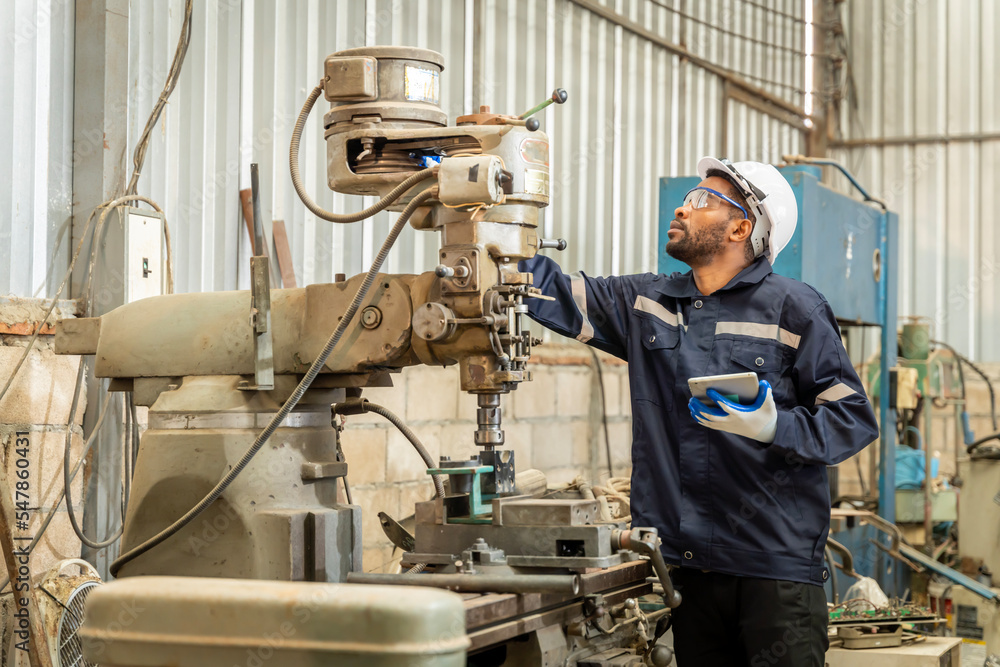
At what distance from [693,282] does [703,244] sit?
0.28 ft

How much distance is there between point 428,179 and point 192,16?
139cm

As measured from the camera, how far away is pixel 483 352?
5.62ft

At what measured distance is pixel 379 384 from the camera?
188 centimetres

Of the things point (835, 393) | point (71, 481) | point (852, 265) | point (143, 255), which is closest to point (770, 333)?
point (835, 393)

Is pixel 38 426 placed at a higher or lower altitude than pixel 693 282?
lower

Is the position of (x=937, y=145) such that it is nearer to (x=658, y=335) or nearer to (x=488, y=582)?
(x=658, y=335)

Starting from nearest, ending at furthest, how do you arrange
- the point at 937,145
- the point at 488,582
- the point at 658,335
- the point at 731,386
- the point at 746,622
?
the point at 488,582
the point at 731,386
the point at 746,622
the point at 658,335
the point at 937,145

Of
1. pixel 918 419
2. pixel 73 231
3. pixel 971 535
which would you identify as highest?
pixel 73 231

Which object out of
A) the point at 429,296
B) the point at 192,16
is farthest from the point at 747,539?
the point at 192,16

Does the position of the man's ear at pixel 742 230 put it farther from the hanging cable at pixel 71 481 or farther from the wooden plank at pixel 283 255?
the hanging cable at pixel 71 481

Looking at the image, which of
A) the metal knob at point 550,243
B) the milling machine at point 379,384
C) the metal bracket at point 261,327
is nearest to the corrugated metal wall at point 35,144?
the milling machine at point 379,384

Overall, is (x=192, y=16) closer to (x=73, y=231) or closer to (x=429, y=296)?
(x=73, y=231)

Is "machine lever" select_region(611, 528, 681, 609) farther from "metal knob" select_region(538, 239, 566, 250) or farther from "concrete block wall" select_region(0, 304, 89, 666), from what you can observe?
"concrete block wall" select_region(0, 304, 89, 666)

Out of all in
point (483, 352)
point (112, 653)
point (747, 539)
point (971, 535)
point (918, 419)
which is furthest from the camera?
point (918, 419)
